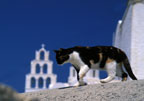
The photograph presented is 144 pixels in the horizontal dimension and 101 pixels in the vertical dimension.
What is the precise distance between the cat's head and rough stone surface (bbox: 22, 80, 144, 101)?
670 mm

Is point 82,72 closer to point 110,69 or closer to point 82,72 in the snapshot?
point 82,72

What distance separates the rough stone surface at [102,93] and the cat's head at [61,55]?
670 mm

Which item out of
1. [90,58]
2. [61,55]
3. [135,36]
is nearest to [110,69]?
[90,58]

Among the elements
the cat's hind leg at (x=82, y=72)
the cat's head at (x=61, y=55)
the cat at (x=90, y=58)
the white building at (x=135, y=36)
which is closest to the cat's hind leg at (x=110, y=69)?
the cat at (x=90, y=58)

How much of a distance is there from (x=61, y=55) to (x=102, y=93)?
4.43 feet

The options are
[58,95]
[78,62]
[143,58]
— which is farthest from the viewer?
[143,58]

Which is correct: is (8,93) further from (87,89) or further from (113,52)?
(113,52)

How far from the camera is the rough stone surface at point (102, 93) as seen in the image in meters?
4.42

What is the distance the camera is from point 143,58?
17266 millimetres

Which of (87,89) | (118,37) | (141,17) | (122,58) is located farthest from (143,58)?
(87,89)

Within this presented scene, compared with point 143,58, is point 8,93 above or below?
below

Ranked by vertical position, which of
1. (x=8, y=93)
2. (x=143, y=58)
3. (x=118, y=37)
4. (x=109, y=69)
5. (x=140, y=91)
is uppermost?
(x=118, y=37)

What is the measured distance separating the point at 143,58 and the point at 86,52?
1218cm

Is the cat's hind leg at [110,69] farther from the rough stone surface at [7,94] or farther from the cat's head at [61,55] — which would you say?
the rough stone surface at [7,94]
